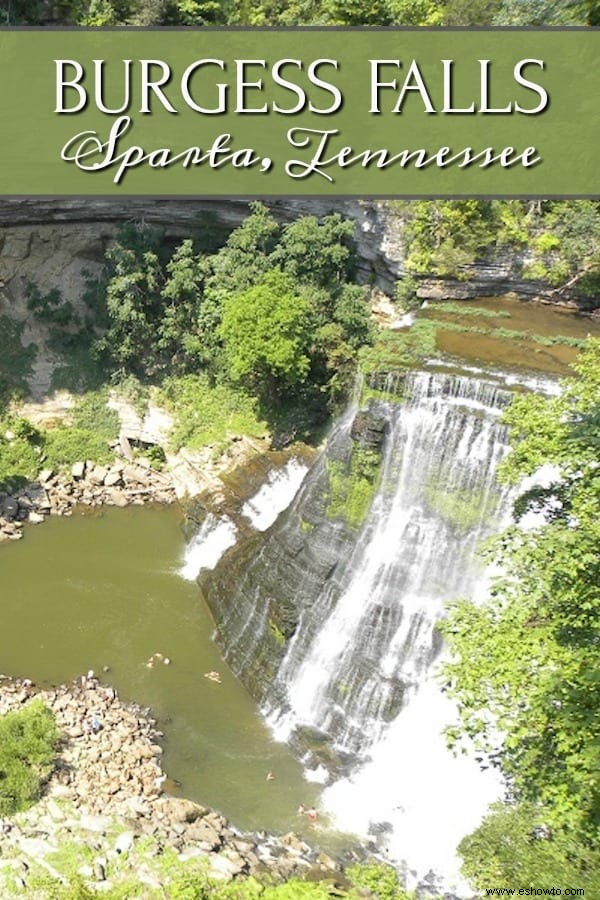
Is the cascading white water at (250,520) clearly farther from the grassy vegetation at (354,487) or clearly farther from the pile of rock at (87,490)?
the grassy vegetation at (354,487)

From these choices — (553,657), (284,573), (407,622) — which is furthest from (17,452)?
(553,657)

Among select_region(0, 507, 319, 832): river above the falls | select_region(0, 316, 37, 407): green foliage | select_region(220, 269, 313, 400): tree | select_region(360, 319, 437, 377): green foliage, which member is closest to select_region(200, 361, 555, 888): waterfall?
select_region(360, 319, 437, 377): green foliage

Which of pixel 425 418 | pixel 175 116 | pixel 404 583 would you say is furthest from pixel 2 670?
pixel 175 116

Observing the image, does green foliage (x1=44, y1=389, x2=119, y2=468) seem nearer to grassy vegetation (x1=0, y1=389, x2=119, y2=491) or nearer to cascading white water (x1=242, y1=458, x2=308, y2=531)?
grassy vegetation (x1=0, y1=389, x2=119, y2=491)

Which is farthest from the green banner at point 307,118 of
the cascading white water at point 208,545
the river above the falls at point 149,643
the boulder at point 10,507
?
the river above the falls at point 149,643

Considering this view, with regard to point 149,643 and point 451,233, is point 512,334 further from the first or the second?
point 149,643

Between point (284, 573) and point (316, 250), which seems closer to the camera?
point (284, 573)
